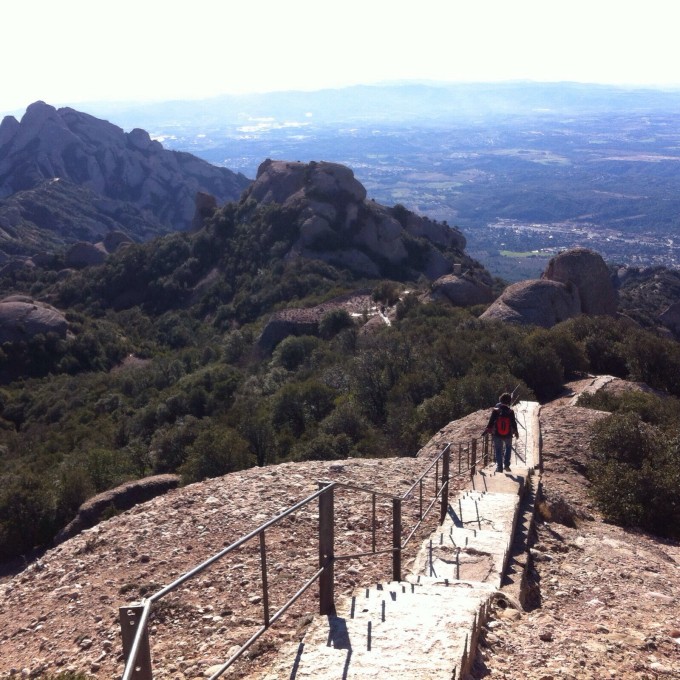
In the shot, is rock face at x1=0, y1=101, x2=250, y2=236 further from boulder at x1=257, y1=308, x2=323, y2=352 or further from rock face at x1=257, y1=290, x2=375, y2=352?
boulder at x1=257, y1=308, x2=323, y2=352

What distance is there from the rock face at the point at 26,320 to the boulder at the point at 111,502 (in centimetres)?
3735

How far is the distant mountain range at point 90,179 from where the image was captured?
11606 centimetres

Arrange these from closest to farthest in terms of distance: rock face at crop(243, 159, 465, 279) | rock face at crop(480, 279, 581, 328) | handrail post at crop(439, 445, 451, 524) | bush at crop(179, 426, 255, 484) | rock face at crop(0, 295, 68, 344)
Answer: handrail post at crop(439, 445, 451, 524)
bush at crop(179, 426, 255, 484)
rock face at crop(480, 279, 581, 328)
rock face at crop(0, 295, 68, 344)
rock face at crop(243, 159, 465, 279)

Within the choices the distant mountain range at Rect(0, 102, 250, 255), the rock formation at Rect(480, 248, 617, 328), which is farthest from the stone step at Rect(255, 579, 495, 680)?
the distant mountain range at Rect(0, 102, 250, 255)

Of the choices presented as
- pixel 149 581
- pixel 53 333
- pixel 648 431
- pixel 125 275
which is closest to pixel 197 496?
pixel 149 581

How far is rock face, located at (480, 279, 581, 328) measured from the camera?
3422 cm

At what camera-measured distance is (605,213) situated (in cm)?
16712

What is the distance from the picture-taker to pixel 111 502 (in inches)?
610

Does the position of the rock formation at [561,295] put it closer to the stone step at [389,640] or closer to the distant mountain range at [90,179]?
the stone step at [389,640]

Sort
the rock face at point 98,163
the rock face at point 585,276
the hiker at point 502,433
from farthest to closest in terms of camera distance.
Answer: the rock face at point 98,163 → the rock face at point 585,276 → the hiker at point 502,433

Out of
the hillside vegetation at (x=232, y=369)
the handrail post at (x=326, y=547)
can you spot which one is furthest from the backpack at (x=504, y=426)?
the handrail post at (x=326, y=547)

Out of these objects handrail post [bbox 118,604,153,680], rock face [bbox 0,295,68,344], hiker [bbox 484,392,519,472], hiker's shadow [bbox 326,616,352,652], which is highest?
handrail post [bbox 118,604,153,680]

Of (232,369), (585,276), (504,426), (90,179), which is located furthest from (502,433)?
(90,179)

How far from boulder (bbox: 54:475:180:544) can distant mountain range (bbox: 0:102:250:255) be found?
332 feet
